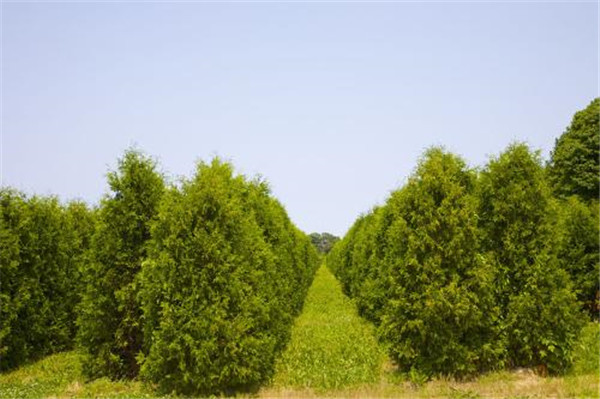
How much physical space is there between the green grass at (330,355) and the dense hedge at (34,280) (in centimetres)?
692

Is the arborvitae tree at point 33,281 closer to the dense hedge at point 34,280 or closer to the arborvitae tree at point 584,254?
the dense hedge at point 34,280

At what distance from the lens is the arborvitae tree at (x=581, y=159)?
28.1m

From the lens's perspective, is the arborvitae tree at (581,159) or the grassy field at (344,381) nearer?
the grassy field at (344,381)

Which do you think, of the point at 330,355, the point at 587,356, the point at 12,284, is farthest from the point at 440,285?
the point at 12,284

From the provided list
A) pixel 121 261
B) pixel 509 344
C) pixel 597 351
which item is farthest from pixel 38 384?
pixel 597 351

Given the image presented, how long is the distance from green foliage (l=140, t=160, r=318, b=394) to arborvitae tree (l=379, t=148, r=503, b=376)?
345 centimetres

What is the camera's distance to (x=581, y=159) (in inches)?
1121

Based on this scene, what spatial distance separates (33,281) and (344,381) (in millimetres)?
10582

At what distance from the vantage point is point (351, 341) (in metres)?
16.8

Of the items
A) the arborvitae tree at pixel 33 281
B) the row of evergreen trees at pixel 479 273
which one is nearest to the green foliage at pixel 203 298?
the row of evergreen trees at pixel 479 273

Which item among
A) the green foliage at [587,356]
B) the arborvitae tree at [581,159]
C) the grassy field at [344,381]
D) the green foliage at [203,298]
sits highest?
the arborvitae tree at [581,159]

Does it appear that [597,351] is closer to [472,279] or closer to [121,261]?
[472,279]

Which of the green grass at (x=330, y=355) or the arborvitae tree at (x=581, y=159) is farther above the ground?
the arborvitae tree at (x=581, y=159)

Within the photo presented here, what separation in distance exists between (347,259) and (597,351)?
872 inches
